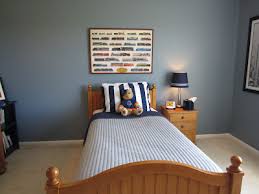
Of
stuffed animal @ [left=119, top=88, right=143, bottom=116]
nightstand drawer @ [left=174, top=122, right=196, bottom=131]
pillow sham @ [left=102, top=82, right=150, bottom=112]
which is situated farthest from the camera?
nightstand drawer @ [left=174, top=122, right=196, bottom=131]

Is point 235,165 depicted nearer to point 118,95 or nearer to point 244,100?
point 118,95

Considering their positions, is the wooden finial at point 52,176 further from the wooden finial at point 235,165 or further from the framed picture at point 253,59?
the framed picture at point 253,59

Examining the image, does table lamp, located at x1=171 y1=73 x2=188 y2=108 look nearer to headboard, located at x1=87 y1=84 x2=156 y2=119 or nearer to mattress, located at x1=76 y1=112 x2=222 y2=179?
mattress, located at x1=76 y1=112 x2=222 y2=179

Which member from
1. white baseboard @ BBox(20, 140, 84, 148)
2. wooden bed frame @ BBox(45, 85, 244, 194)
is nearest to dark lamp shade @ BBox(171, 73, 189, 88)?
white baseboard @ BBox(20, 140, 84, 148)

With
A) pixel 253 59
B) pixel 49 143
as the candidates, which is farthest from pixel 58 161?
pixel 253 59

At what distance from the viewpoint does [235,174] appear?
1195 mm

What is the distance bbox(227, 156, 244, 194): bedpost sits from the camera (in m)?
1.19

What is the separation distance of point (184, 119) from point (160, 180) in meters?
2.10

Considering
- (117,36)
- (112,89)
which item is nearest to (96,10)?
(117,36)

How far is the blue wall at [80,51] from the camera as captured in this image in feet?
10.3

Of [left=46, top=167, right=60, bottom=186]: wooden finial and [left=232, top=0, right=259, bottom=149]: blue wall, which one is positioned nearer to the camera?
[left=46, top=167, right=60, bottom=186]: wooden finial

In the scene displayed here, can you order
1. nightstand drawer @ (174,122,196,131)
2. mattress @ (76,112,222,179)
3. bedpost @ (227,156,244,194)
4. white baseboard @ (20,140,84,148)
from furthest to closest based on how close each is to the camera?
white baseboard @ (20,140,84,148) → nightstand drawer @ (174,122,196,131) → mattress @ (76,112,222,179) → bedpost @ (227,156,244,194)

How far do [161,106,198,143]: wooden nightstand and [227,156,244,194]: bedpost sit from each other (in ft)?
6.52

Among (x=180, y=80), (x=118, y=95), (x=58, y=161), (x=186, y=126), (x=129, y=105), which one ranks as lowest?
(x=58, y=161)
